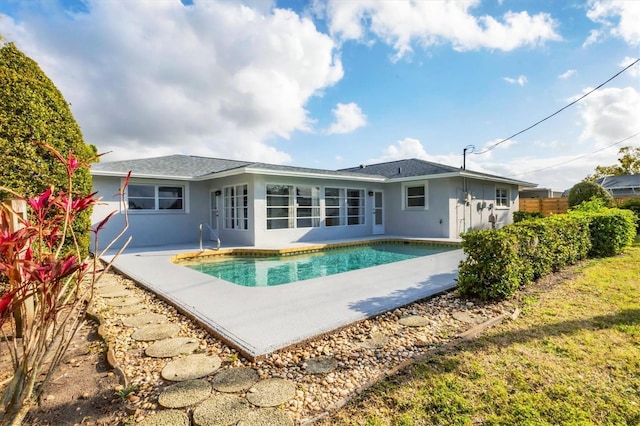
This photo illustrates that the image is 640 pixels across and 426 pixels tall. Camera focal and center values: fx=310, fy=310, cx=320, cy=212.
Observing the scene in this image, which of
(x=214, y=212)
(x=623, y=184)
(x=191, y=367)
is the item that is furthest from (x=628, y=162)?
(x=191, y=367)

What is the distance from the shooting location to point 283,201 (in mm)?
12320

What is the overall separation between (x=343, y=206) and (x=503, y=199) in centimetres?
959

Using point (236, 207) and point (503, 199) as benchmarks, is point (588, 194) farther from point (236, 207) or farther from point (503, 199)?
point (236, 207)

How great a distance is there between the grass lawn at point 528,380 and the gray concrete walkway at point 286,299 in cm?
121

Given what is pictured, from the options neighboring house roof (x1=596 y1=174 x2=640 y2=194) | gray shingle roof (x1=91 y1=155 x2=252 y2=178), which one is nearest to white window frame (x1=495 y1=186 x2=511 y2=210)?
gray shingle roof (x1=91 y1=155 x2=252 y2=178)

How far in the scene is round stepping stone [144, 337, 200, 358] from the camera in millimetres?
3207

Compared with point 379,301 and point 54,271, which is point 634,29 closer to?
point 379,301

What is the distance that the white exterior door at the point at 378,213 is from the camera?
15.5 metres

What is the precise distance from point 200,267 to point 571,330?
8418 millimetres

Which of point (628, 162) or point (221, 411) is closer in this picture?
point (221, 411)

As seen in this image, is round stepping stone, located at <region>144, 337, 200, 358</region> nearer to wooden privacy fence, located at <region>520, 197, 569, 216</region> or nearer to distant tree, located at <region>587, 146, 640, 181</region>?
wooden privacy fence, located at <region>520, 197, 569, 216</region>

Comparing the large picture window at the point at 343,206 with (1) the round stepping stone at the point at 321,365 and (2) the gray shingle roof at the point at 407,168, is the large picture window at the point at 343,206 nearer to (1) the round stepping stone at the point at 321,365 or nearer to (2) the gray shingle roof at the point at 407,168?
(2) the gray shingle roof at the point at 407,168

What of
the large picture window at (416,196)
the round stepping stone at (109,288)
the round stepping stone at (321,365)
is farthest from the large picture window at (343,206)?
the round stepping stone at (321,365)

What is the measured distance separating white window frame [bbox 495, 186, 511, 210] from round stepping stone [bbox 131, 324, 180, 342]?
1699 cm
